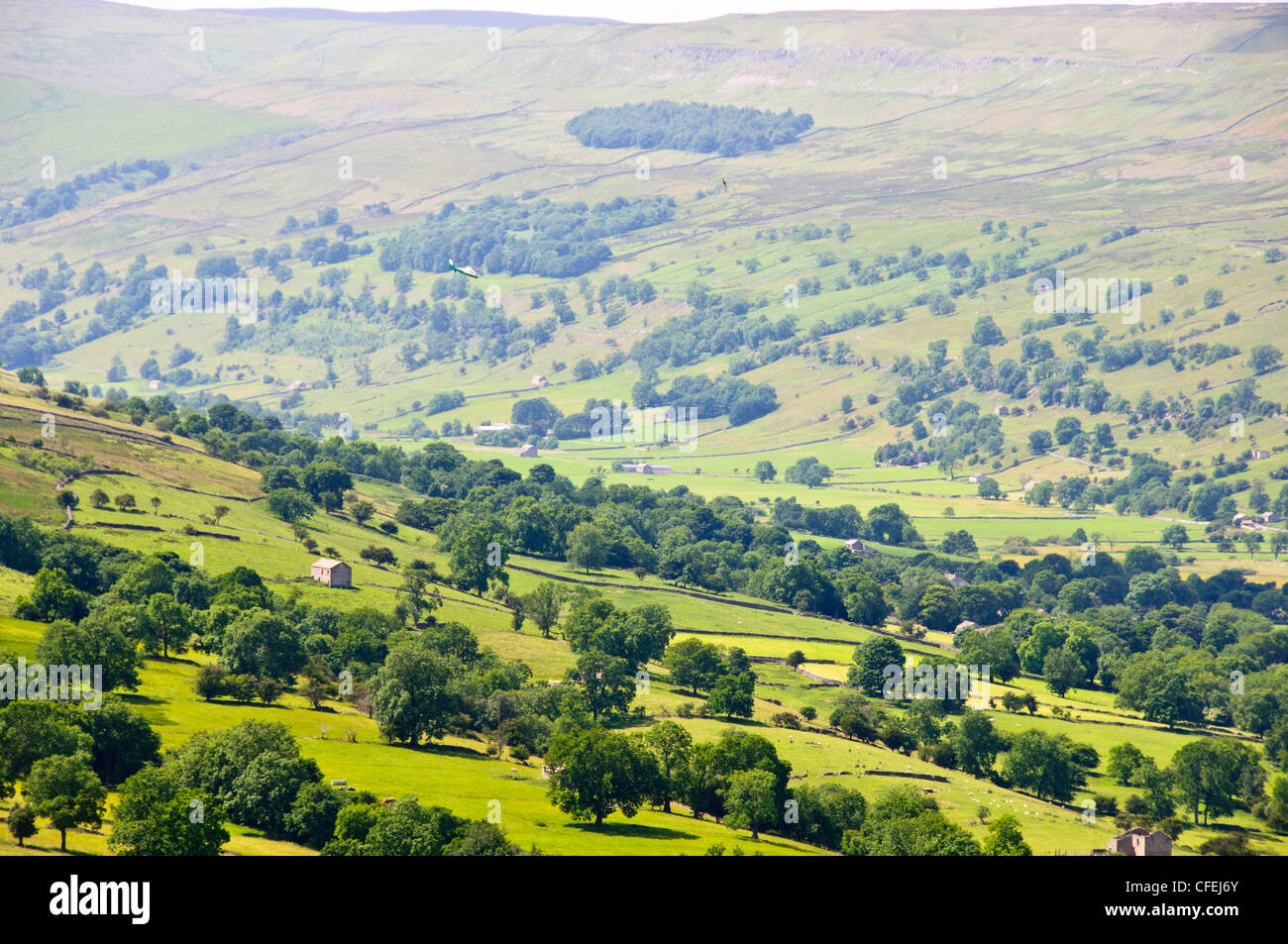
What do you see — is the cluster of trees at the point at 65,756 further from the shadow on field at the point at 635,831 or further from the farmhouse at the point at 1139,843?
the farmhouse at the point at 1139,843

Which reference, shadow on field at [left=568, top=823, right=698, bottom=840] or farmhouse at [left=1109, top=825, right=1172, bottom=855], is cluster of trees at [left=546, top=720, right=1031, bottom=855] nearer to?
shadow on field at [left=568, top=823, right=698, bottom=840]

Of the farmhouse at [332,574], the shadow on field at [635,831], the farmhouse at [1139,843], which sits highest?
the farmhouse at [332,574]

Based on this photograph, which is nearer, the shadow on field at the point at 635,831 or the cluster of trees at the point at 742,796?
the shadow on field at the point at 635,831

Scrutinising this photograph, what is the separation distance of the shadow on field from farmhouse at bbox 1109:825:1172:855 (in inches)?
1083

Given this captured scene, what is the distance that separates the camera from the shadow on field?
68.9 metres

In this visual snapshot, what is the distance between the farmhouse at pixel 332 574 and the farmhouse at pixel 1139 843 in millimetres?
72797

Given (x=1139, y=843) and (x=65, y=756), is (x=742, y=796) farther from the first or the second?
(x=65, y=756)

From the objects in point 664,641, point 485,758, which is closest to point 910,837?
point 485,758

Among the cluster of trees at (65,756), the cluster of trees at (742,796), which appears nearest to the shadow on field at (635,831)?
the cluster of trees at (742,796)

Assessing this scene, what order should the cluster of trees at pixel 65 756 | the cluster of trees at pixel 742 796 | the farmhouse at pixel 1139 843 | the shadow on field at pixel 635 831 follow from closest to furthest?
the cluster of trees at pixel 65 756 < the shadow on field at pixel 635 831 < the cluster of trees at pixel 742 796 < the farmhouse at pixel 1139 843

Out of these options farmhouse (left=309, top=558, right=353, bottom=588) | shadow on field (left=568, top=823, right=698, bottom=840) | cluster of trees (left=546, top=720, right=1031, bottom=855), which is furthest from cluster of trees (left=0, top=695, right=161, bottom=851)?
farmhouse (left=309, top=558, right=353, bottom=588)

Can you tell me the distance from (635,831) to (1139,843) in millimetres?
32628

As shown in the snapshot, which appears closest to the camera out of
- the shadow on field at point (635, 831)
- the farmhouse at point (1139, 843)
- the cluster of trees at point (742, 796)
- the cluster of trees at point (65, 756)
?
the cluster of trees at point (65, 756)

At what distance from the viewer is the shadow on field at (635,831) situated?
68.9m
